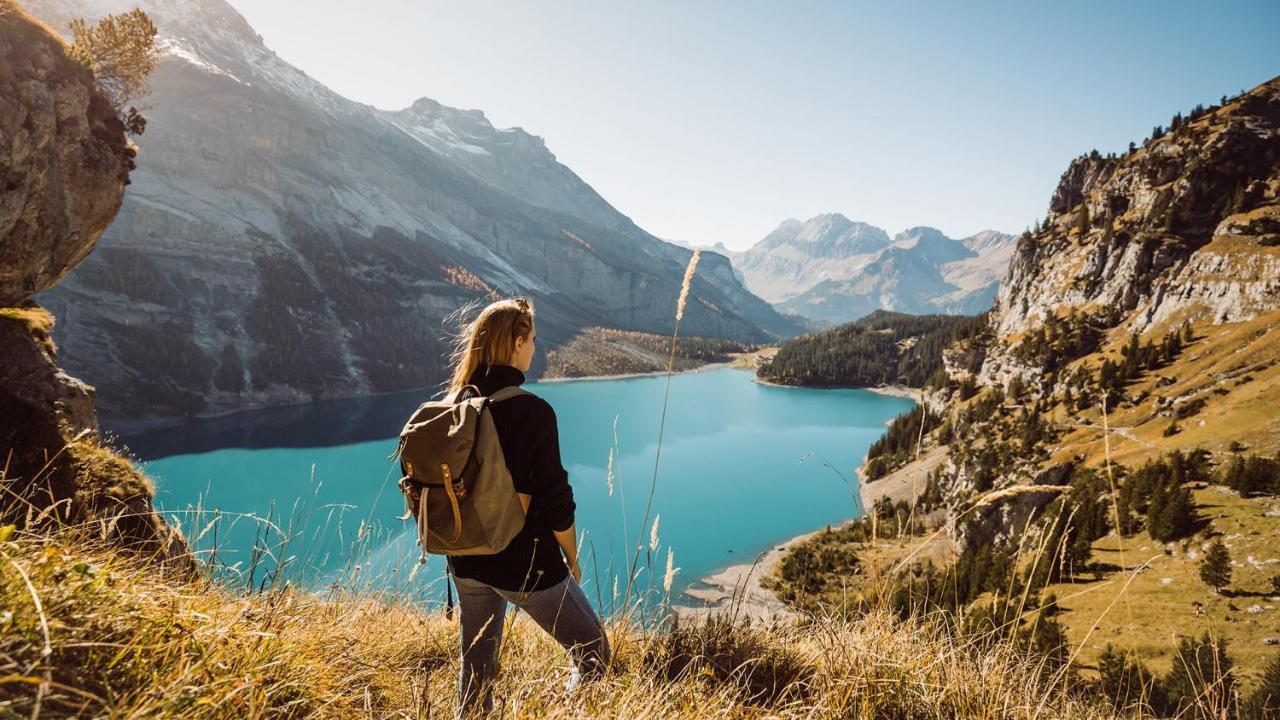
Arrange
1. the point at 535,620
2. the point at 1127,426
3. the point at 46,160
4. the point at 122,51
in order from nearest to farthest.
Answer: the point at 535,620 → the point at 46,160 → the point at 122,51 → the point at 1127,426

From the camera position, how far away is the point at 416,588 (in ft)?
14.7

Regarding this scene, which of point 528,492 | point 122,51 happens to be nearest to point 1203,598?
point 528,492

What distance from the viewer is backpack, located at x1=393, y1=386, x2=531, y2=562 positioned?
2322 millimetres

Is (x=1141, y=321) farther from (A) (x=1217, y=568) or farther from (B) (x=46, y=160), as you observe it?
(B) (x=46, y=160)

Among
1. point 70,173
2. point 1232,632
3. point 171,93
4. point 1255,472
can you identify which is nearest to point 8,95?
point 70,173

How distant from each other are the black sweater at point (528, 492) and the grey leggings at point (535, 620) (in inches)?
2.4

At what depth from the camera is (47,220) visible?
13836 mm

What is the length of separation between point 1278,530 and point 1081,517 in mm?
6688

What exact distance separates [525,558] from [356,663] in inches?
31.5

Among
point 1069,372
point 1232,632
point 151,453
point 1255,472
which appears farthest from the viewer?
point 151,453

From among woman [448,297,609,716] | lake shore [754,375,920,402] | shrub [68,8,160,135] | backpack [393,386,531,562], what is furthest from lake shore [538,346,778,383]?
backpack [393,386,531,562]

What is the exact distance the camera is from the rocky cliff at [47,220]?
855cm

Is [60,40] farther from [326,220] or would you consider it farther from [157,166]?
[326,220]

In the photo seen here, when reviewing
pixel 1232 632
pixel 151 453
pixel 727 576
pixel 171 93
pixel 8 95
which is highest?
pixel 171 93
